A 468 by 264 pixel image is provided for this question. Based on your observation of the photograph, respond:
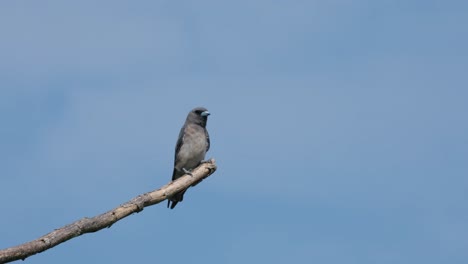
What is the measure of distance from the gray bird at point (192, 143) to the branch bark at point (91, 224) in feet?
9.16

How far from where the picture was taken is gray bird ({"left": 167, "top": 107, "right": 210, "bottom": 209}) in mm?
16875

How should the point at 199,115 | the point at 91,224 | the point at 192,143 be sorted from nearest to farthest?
the point at 91,224
the point at 192,143
the point at 199,115

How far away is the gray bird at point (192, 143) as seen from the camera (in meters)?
16.9

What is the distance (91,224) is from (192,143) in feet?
17.8

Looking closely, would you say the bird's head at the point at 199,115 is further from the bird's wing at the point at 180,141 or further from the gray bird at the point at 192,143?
the bird's wing at the point at 180,141

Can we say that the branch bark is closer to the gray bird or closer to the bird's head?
the gray bird

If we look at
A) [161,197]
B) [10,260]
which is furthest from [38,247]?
[161,197]

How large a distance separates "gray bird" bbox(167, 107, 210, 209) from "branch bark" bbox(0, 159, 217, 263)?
2791 millimetres

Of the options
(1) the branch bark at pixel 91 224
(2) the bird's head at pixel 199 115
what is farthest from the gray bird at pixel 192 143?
(1) the branch bark at pixel 91 224

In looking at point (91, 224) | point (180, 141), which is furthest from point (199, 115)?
point (91, 224)

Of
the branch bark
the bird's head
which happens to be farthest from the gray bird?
the branch bark

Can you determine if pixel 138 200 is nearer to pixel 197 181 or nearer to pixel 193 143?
pixel 197 181

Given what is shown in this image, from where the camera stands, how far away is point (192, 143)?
55.6ft

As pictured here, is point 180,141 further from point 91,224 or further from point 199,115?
point 91,224
